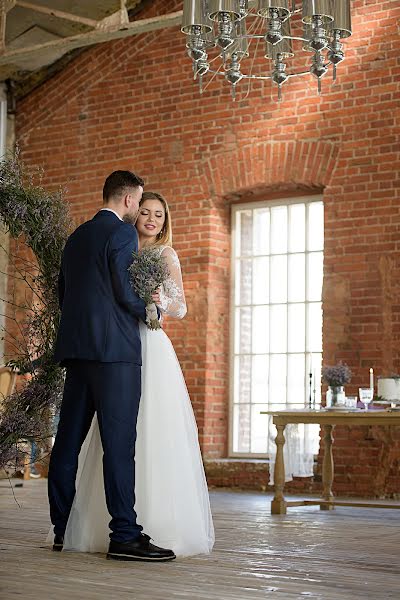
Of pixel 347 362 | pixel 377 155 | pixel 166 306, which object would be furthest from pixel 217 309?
pixel 166 306

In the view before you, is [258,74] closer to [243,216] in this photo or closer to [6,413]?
[243,216]

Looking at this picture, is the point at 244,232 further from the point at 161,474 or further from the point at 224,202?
the point at 161,474

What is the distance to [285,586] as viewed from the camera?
3303 mm

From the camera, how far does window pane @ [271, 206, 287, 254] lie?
8.83m

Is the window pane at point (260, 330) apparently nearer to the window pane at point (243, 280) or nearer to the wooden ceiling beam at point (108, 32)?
the window pane at point (243, 280)

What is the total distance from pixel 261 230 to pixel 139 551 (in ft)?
18.3

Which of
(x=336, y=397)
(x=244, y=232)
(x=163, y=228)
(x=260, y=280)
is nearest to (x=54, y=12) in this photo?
(x=244, y=232)

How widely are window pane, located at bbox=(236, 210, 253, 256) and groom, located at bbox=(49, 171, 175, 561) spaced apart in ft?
16.4

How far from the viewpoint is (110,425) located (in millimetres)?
Answer: 3775

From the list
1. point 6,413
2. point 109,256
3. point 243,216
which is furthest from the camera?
point 243,216

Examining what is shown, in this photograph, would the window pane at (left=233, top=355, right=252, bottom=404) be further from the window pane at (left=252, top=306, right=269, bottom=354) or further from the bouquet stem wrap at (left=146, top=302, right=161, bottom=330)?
the bouquet stem wrap at (left=146, top=302, right=161, bottom=330)

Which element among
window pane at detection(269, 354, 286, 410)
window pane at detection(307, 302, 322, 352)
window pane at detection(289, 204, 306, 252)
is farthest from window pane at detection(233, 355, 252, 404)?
window pane at detection(289, 204, 306, 252)

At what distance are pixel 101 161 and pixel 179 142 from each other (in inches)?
38.2

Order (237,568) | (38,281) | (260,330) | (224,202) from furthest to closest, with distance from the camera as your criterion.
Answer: (224,202)
(260,330)
(38,281)
(237,568)
